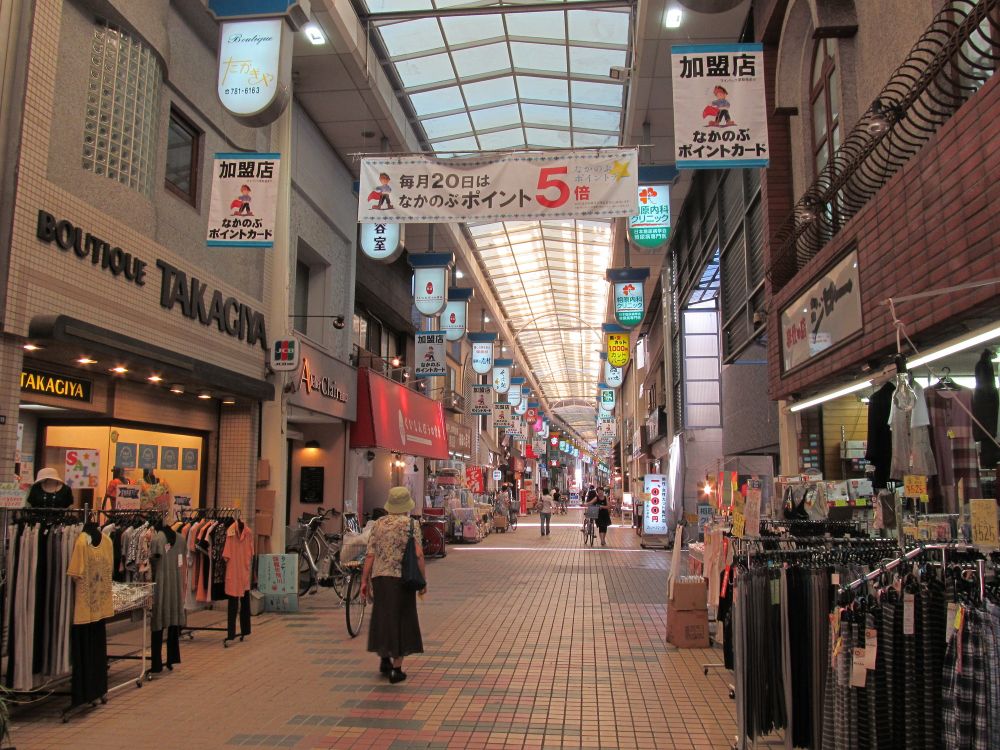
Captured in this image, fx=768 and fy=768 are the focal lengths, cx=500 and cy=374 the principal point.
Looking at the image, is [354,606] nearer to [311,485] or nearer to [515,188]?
[515,188]

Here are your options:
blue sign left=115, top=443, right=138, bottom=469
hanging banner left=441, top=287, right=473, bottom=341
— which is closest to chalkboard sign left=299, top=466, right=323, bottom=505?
blue sign left=115, top=443, right=138, bottom=469

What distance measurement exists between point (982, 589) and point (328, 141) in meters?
14.3

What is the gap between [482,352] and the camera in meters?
29.1

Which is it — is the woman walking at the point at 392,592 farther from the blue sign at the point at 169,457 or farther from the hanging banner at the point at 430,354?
the hanging banner at the point at 430,354

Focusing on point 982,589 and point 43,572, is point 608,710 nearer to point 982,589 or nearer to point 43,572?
point 982,589

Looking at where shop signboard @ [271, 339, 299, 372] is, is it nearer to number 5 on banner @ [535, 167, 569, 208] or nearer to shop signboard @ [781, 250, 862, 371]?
number 5 on banner @ [535, 167, 569, 208]

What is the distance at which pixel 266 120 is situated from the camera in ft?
27.2

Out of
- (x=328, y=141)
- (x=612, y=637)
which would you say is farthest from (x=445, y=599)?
(x=328, y=141)

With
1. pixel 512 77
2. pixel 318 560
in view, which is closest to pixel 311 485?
pixel 318 560

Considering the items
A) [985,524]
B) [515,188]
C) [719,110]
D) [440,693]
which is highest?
[719,110]

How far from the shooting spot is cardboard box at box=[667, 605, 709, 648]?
26.5 ft

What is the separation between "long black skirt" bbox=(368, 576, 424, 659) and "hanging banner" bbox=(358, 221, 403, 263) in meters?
8.51

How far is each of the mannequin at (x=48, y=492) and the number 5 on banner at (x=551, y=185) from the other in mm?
5700

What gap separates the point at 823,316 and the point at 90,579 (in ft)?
23.7
